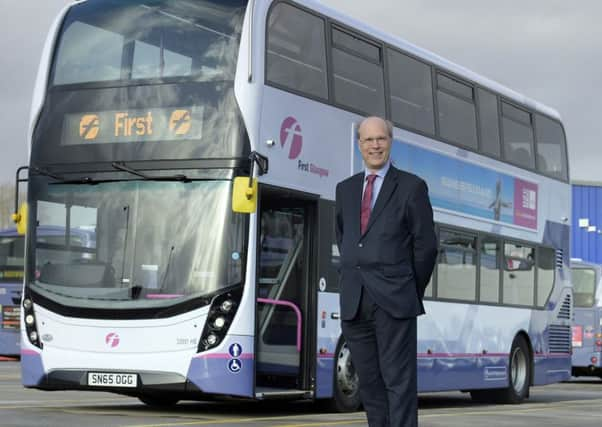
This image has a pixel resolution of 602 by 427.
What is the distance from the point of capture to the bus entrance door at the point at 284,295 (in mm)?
13336

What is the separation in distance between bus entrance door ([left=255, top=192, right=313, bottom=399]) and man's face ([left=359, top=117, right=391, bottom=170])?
6455mm

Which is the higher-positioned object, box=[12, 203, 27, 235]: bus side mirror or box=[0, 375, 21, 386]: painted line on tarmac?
box=[12, 203, 27, 235]: bus side mirror

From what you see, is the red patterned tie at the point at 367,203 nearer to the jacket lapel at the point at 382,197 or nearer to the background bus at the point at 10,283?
the jacket lapel at the point at 382,197

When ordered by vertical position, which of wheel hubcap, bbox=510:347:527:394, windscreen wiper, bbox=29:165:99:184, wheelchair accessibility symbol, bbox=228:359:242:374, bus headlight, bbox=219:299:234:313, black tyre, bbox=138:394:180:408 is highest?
windscreen wiper, bbox=29:165:99:184

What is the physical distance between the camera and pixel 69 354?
41.4ft

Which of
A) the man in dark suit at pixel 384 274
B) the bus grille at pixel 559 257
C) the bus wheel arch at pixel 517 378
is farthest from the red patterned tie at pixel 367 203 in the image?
the bus grille at pixel 559 257

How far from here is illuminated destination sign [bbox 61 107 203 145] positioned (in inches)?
501

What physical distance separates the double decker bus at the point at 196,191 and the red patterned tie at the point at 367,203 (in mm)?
5477

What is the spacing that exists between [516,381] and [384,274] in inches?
496

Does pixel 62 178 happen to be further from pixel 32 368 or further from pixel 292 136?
pixel 292 136

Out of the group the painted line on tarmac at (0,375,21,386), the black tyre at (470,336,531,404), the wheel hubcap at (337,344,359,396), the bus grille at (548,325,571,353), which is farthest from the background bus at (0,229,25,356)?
the wheel hubcap at (337,344,359,396)

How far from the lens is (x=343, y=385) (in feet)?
46.6

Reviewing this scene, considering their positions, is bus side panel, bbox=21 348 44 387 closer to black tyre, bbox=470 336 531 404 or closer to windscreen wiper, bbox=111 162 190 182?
windscreen wiper, bbox=111 162 190 182

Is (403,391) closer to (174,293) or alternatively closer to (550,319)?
(174,293)
